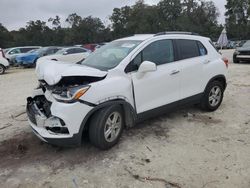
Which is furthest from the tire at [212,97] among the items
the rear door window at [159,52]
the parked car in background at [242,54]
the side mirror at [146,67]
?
the parked car in background at [242,54]

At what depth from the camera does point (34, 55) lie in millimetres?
21516

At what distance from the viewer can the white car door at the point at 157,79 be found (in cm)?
504

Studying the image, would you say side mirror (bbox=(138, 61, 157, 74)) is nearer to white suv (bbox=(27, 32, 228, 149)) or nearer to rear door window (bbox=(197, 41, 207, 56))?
white suv (bbox=(27, 32, 228, 149))

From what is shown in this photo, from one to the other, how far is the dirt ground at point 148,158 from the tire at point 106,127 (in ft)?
0.57

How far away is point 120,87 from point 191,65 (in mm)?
1886

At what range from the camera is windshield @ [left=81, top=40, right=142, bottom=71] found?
5.14 m

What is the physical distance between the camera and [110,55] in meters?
5.49

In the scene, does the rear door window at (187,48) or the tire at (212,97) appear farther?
the tire at (212,97)

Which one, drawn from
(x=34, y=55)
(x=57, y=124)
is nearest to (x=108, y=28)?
(x=34, y=55)

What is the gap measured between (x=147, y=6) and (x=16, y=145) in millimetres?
71197

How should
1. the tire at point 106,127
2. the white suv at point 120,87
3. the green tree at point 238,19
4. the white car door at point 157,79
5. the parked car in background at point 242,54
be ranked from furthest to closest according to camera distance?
the green tree at point 238,19 → the parked car in background at point 242,54 → the white car door at point 157,79 → the tire at point 106,127 → the white suv at point 120,87

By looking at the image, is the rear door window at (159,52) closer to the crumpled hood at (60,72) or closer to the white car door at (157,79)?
the white car door at (157,79)

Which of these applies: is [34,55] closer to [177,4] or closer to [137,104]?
[137,104]

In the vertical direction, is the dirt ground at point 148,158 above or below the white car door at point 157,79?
below
